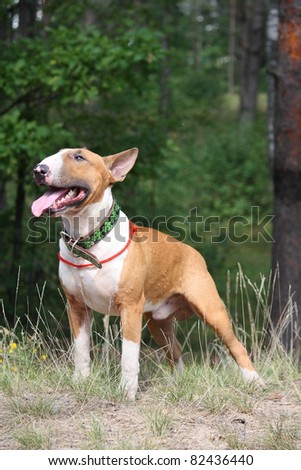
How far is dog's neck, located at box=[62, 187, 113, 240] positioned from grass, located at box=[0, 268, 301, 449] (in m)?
1.03

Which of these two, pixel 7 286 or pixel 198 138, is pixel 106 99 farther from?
pixel 198 138

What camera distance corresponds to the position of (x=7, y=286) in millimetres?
9219

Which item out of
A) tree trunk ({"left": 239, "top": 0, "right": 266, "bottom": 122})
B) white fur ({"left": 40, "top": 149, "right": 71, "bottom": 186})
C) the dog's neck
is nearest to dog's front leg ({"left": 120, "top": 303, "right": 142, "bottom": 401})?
the dog's neck

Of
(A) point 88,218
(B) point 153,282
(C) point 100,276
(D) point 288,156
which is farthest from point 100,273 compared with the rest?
(D) point 288,156

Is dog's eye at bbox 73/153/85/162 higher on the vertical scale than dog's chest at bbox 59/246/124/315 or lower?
higher

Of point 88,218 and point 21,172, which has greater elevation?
point 88,218

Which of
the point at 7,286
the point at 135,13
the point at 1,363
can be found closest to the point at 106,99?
the point at 135,13

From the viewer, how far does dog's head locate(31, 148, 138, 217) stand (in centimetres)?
466

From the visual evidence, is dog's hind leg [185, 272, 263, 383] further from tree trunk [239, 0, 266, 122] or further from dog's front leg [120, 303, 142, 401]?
tree trunk [239, 0, 266, 122]

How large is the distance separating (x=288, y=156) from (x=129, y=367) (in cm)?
347

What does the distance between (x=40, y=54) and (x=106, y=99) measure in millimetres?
A: 2258

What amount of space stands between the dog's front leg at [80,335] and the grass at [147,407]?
90 mm

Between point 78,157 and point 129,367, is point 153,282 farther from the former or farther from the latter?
point 78,157

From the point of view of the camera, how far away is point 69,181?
473 cm
